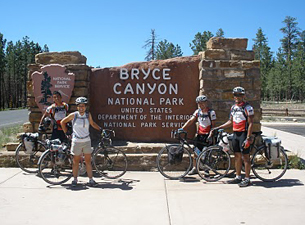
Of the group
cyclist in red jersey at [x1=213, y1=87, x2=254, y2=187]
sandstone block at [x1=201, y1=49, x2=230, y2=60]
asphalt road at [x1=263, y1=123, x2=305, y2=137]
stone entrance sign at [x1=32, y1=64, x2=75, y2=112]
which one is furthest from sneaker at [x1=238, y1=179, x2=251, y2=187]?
asphalt road at [x1=263, y1=123, x2=305, y2=137]

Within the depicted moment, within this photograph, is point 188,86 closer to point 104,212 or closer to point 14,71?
point 104,212

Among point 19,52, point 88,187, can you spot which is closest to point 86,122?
point 88,187

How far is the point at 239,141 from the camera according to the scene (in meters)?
5.68

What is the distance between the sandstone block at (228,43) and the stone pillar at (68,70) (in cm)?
309

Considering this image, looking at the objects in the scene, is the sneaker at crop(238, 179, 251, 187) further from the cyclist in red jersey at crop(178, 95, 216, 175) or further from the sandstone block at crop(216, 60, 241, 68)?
the sandstone block at crop(216, 60, 241, 68)

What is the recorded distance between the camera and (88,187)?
552cm

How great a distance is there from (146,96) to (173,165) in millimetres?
1914

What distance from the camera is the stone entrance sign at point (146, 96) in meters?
7.49

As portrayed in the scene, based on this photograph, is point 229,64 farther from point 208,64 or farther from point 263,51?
point 263,51

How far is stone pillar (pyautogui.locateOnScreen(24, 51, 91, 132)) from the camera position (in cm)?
720

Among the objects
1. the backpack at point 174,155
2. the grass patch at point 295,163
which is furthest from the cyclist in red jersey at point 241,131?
the grass patch at point 295,163

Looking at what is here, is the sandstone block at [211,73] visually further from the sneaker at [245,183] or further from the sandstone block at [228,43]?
the sneaker at [245,183]

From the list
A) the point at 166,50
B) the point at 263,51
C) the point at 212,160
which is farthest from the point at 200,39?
the point at 212,160

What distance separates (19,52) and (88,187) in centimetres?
5472
